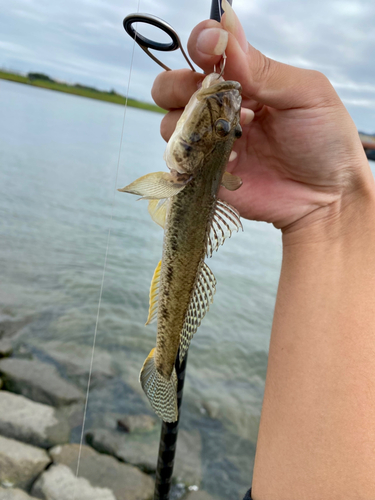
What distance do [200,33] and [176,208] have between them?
0.65 meters

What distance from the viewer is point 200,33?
1399 millimetres

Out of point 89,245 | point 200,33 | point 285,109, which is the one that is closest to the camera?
point 200,33

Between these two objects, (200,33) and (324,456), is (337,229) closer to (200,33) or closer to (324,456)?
(324,456)

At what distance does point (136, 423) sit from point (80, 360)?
1.54m

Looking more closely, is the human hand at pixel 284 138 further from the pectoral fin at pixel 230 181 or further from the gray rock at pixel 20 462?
the gray rock at pixel 20 462

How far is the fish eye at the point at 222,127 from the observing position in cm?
153

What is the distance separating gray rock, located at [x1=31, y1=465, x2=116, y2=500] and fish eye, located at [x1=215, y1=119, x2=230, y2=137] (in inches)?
165

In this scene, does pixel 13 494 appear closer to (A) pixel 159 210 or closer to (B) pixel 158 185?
(A) pixel 159 210

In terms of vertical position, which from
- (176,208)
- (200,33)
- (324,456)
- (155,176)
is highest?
(200,33)

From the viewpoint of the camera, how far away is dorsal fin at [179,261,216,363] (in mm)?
1685

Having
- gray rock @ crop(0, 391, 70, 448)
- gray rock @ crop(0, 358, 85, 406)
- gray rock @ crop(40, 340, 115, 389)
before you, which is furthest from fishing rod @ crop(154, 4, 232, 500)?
gray rock @ crop(40, 340, 115, 389)

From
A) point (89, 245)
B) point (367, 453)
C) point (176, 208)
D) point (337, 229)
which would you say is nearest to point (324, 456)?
point (367, 453)

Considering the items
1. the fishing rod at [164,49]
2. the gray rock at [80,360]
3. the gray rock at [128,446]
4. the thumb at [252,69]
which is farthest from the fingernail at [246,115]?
the gray rock at [80,360]

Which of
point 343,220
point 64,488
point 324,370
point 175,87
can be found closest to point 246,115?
point 175,87
